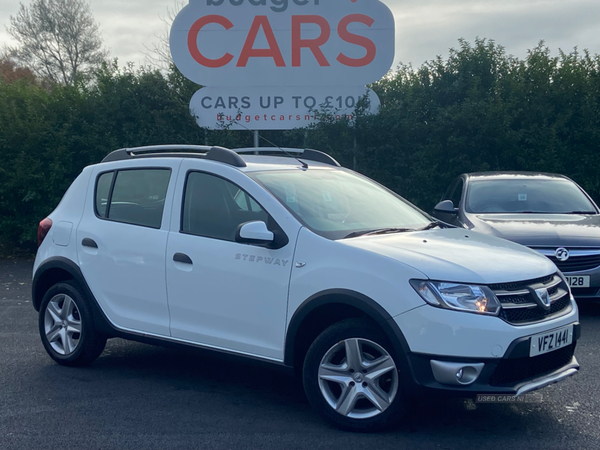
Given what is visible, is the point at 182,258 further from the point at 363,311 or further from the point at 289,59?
the point at 289,59

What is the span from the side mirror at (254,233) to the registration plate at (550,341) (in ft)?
5.52

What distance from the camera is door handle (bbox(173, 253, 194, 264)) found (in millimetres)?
4902

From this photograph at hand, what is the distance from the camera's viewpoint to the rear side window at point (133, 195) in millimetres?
5305

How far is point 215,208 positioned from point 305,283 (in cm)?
104

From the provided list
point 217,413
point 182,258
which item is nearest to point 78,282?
point 182,258

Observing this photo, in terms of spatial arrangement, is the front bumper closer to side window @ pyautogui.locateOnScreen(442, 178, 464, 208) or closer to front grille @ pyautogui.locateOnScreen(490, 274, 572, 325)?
front grille @ pyautogui.locateOnScreen(490, 274, 572, 325)

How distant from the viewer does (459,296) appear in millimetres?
3914

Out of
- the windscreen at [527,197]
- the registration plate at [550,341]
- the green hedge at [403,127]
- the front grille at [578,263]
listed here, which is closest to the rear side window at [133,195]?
the registration plate at [550,341]

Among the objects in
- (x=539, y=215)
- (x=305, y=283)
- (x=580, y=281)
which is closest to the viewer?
(x=305, y=283)

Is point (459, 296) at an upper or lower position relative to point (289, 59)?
lower

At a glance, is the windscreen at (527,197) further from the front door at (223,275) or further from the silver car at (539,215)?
the front door at (223,275)

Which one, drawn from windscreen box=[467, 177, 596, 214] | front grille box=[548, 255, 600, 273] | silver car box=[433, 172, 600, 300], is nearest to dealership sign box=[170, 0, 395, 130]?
silver car box=[433, 172, 600, 300]

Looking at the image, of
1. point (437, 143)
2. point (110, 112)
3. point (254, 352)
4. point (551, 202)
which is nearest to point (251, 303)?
point (254, 352)

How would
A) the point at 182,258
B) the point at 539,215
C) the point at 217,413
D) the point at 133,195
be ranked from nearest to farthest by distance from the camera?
the point at 217,413, the point at 182,258, the point at 133,195, the point at 539,215
